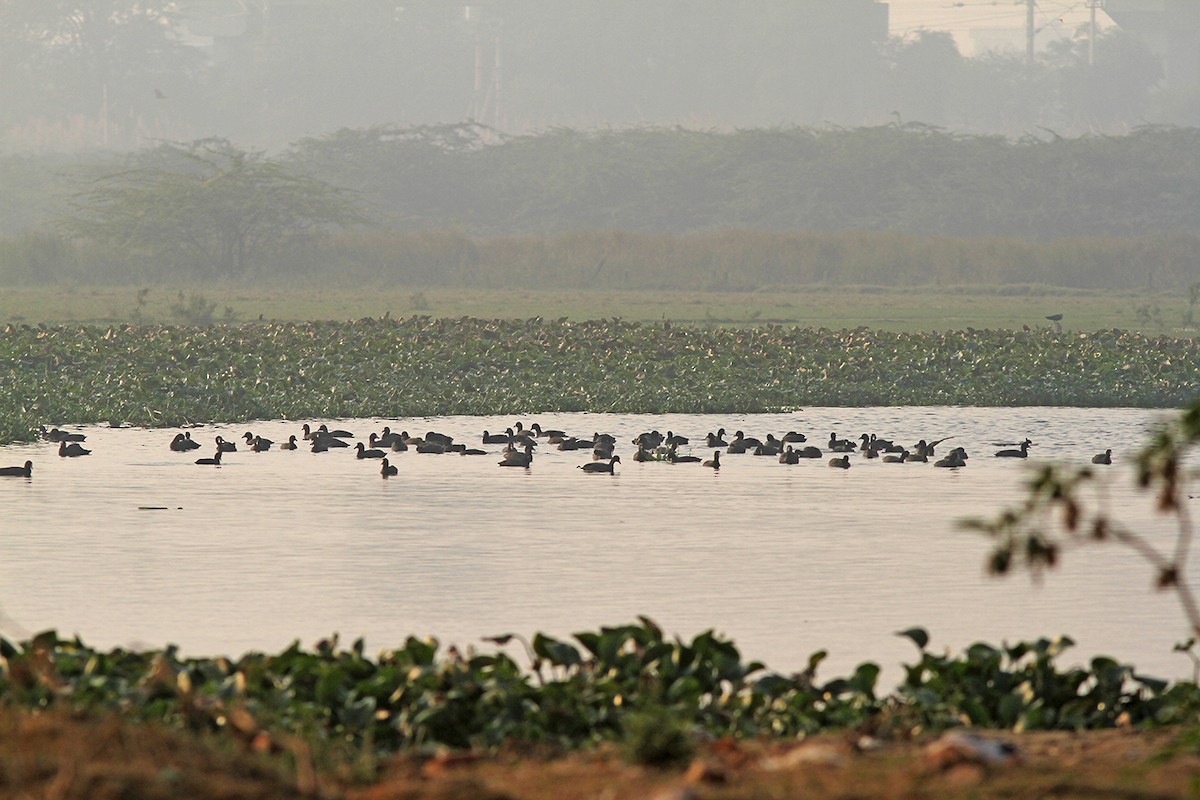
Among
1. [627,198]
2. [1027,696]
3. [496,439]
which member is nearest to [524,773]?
[1027,696]

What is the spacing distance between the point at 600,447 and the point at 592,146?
65196 millimetres

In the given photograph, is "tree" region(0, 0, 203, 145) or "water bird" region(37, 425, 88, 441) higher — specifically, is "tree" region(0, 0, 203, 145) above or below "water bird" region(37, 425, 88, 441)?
above

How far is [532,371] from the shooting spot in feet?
113

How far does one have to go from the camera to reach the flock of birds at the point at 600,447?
78.6ft

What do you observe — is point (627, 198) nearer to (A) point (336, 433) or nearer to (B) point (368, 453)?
(A) point (336, 433)

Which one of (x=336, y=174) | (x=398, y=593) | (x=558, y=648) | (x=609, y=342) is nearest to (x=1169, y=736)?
(x=558, y=648)

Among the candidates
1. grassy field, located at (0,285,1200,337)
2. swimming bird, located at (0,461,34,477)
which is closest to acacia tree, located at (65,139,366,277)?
grassy field, located at (0,285,1200,337)

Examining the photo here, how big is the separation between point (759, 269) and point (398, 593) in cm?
4686

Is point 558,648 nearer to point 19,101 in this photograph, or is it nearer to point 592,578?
point 592,578

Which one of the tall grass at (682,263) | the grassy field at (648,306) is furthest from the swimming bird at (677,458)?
the tall grass at (682,263)

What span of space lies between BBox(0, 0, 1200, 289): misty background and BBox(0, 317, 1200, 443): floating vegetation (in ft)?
72.7

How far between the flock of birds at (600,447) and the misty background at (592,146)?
108 ft

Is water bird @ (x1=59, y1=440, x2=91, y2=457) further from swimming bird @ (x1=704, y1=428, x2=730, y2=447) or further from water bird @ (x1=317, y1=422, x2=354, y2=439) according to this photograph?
swimming bird @ (x1=704, y1=428, x2=730, y2=447)

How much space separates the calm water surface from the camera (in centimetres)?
1320
